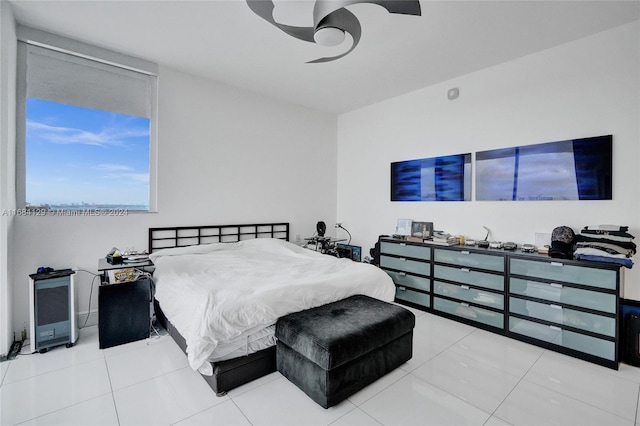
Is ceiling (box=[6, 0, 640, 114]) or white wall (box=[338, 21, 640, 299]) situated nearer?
ceiling (box=[6, 0, 640, 114])

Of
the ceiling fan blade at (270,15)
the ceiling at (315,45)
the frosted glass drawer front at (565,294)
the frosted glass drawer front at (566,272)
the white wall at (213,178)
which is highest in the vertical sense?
the ceiling at (315,45)

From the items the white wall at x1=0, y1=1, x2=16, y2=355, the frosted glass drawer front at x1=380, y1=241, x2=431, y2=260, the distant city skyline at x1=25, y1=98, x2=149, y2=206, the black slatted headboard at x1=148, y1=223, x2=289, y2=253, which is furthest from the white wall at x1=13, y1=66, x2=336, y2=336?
the frosted glass drawer front at x1=380, y1=241, x2=431, y2=260

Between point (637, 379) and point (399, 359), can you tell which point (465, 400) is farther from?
point (637, 379)

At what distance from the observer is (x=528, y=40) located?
2.90 meters

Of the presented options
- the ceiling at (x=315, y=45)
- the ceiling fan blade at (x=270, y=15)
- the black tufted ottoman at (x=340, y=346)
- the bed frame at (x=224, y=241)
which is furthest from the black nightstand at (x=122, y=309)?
the ceiling fan blade at (x=270, y=15)

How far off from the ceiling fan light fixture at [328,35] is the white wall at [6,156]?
2461mm

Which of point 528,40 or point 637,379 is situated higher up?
point 528,40

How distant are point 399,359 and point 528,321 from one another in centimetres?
151

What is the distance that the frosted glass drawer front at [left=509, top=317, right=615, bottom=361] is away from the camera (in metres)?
2.46

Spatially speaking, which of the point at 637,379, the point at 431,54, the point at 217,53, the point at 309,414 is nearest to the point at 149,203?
the point at 217,53

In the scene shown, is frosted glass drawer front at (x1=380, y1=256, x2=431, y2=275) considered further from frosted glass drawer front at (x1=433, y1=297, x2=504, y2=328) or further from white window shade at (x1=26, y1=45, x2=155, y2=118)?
white window shade at (x1=26, y1=45, x2=155, y2=118)

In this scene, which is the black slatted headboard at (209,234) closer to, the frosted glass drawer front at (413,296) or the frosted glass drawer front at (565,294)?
the frosted glass drawer front at (413,296)

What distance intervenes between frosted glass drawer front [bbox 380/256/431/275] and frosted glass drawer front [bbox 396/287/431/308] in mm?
275

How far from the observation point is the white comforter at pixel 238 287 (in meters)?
1.95
